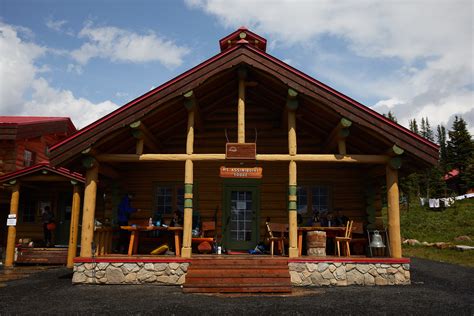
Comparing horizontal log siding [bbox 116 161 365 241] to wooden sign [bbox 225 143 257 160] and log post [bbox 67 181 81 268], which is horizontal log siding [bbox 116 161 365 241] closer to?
log post [bbox 67 181 81 268]

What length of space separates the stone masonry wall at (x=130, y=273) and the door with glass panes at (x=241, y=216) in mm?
3084

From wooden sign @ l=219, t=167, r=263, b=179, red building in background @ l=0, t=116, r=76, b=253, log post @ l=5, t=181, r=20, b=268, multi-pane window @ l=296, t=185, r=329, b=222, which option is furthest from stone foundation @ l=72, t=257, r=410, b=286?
red building in background @ l=0, t=116, r=76, b=253

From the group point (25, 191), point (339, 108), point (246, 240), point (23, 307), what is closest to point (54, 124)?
point (25, 191)

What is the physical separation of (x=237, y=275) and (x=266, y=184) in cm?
434

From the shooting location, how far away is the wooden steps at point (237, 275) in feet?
27.3

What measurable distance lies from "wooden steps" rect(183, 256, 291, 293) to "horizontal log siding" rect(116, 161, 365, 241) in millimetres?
2977

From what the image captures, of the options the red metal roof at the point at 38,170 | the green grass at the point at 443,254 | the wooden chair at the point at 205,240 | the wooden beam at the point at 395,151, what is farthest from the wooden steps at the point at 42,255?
the green grass at the point at 443,254

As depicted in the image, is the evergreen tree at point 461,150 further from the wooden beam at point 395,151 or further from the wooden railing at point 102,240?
the wooden railing at point 102,240

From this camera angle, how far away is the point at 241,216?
12289mm

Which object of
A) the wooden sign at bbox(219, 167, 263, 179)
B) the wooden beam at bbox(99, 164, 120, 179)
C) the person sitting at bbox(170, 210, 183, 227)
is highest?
the wooden beam at bbox(99, 164, 120, 179)

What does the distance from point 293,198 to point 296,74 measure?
3318 mm

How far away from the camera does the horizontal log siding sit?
12.3 meters

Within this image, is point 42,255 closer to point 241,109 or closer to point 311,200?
point 241,109

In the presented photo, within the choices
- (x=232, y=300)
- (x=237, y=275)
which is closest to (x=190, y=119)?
(x=237, y=275)
